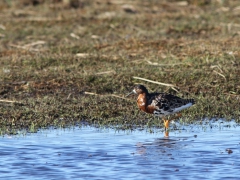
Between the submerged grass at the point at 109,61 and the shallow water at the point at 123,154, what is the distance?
18.5 inches

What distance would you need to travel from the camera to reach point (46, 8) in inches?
826

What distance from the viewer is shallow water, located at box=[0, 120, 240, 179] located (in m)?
8.05

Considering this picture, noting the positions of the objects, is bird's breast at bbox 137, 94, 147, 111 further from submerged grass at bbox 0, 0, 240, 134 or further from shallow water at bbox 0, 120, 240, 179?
shallow water at bbox 0, 120, 240, 179

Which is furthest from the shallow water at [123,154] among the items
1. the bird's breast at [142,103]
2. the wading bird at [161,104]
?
the bird's breast at [142,103]

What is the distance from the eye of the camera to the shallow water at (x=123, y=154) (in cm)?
805

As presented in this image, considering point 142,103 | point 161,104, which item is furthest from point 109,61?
point 161,104

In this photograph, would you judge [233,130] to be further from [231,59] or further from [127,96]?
[231,59]

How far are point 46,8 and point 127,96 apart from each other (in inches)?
397

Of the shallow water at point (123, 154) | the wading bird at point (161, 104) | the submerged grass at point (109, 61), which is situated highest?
the submerged grass at point (109, 61)

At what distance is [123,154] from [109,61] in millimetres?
5347

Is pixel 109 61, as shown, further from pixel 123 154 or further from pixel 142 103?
pixel 123 154

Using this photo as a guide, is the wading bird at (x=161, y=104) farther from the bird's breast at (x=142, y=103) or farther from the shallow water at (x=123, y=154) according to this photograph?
the shallow water at (x=123, y=154)

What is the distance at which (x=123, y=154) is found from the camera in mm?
8828

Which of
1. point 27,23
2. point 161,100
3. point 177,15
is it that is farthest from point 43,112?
point 177,15
